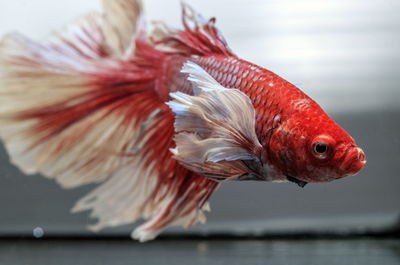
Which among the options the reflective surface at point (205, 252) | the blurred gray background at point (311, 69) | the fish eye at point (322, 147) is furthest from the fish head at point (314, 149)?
the reflective surface at point (205, 252)

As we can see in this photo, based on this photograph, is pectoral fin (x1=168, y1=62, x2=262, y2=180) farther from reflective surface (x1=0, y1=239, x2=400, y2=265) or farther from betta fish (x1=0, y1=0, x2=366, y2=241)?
reflective surface (x1=0, y1=239, x2=400, y2=265)

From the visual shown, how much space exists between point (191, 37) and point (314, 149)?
330mm

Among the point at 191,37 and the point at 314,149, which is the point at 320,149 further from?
the point at 191,37

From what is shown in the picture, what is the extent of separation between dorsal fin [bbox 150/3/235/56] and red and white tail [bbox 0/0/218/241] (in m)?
0.03

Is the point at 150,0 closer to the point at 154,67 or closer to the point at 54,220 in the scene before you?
the point at 154,67

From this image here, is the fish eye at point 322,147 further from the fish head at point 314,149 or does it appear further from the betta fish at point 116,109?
the betta fish at point 116,109

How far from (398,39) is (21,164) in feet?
3.26

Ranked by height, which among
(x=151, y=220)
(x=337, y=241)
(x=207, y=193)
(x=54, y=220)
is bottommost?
(x=54, y=220)

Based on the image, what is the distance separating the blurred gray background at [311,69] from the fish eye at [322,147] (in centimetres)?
46

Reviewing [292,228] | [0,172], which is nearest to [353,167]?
[0,172]

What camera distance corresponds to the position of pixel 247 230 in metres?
1.63

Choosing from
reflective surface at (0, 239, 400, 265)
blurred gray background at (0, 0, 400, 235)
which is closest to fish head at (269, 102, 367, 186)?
blurred gray background at (0, 0, 400, 235)

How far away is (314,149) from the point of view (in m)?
0.62

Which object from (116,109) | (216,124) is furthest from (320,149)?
(116,109)
